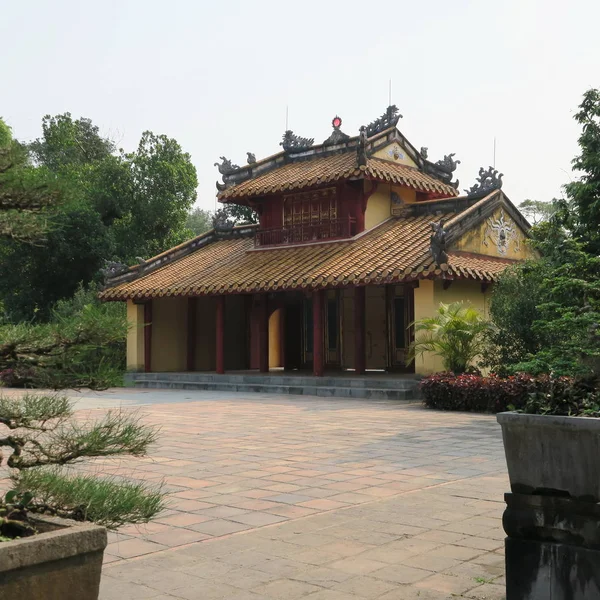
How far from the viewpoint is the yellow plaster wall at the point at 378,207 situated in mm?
18516

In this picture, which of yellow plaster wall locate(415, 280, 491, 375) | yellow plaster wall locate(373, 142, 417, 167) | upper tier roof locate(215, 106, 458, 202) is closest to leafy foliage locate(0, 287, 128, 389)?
yellow plaster wall locate(415, 280, 491, 375)

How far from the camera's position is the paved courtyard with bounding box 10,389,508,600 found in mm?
3742

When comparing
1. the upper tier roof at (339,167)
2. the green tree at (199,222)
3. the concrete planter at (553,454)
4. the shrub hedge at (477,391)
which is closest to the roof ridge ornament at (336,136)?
the upper tier roof at (339,167)

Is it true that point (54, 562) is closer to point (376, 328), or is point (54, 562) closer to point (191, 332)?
point (376, 328)

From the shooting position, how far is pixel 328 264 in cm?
1678

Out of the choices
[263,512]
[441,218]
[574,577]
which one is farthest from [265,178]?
[574,577]

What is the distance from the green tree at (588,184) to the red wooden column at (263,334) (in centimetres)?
957

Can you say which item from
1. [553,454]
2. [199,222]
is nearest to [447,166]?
[553,454]

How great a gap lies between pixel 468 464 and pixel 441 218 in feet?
36.6

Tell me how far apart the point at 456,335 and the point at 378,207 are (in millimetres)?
5757

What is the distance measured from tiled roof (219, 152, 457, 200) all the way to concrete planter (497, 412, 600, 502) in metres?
14.6

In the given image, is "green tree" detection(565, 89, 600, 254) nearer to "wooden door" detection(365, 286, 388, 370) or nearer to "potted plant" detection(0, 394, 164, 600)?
"wooden door" detection(365, 286, 388, 370)

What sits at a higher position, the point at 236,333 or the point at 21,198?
the point at 236,333

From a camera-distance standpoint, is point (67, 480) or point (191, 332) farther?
point (191, 332)
